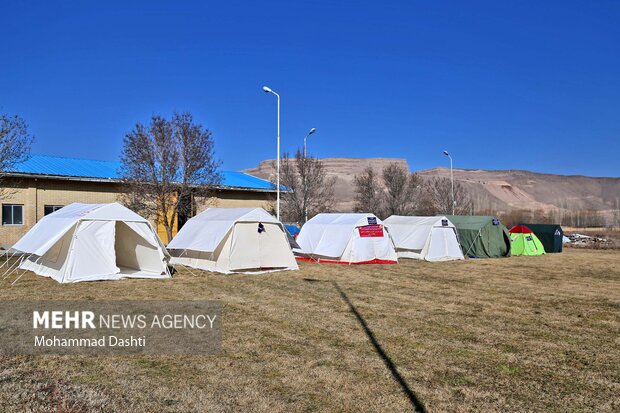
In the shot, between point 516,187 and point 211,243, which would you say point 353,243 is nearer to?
point 211,243

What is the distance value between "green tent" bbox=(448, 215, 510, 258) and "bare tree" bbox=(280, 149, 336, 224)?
11592mm

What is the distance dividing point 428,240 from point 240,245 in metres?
10.3

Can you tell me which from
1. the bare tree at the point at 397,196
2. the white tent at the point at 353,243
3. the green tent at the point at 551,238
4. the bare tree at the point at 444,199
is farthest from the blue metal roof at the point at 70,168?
the bare tree at the point at 444,199

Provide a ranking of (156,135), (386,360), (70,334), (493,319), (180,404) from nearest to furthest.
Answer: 1. (180,404)
2. (386,360)
3. (70,334)
4. (493,319)
5. (156,135)

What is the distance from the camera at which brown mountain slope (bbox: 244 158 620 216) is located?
399ft

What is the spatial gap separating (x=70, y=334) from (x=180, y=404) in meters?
3.76

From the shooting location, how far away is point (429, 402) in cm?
528

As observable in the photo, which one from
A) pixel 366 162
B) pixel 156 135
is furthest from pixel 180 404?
pixel 366 162

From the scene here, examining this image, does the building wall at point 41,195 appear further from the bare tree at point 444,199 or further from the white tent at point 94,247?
the bare tree at point 444,199

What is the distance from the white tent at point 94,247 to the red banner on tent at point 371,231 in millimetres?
8878

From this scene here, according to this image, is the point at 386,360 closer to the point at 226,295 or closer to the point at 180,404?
the point at 180,404

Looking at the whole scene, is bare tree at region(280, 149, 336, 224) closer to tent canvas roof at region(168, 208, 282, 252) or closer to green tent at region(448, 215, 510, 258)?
green tent at region(448, 215, 510, 258)

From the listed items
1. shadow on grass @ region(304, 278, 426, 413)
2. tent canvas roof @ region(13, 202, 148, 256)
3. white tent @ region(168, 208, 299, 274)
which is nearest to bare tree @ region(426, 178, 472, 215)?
white tent @ region(168, 208, 299, 274)

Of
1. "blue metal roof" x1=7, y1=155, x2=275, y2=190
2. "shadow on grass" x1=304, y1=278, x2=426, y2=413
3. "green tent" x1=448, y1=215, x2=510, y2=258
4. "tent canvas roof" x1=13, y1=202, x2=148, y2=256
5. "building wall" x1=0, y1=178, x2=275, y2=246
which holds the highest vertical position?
"blue metal roof" x1=7, y1=155, x2=275, y2=190
